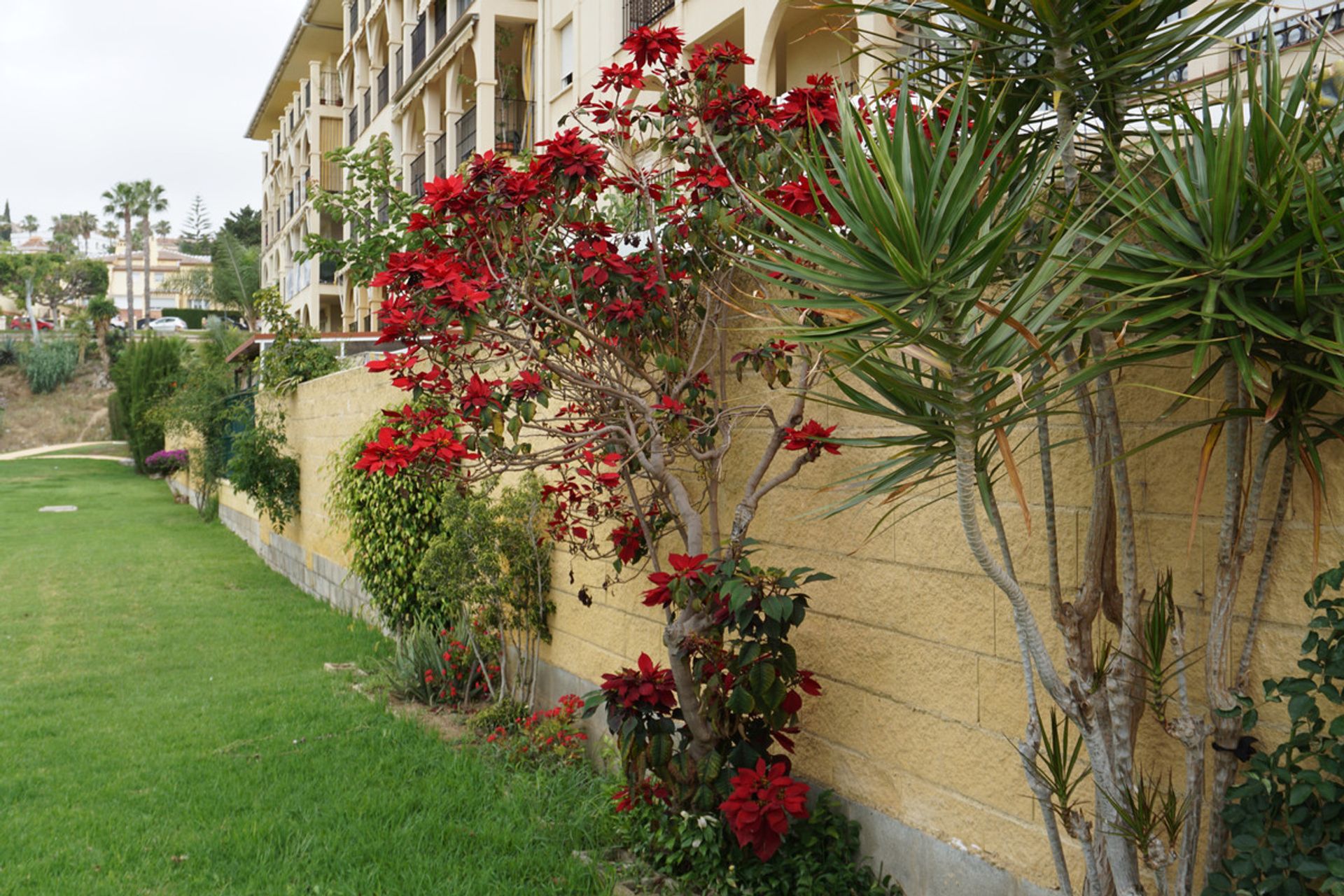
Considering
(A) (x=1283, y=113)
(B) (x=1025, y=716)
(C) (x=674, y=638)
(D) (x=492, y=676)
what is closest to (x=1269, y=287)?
(A) (x=1283, y=113)

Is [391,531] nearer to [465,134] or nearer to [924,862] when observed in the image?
[924,862]

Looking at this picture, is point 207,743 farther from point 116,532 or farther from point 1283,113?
point 116,532

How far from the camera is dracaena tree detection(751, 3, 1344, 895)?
2379 mm

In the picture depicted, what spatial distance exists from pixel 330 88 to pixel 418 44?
498 inches

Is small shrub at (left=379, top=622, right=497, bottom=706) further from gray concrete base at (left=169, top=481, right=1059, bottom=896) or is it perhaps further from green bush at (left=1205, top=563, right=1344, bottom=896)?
green bush at (left=1205, top=563, right=1344, bottom=896)

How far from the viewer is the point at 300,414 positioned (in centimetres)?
1393

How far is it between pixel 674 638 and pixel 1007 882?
1593 mm

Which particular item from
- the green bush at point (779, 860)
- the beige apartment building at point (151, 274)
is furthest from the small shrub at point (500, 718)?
the beige apartment building at point (151, 274)

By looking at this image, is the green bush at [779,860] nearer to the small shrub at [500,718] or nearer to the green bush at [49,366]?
the small shrub at [500,718]

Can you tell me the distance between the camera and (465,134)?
2300cm

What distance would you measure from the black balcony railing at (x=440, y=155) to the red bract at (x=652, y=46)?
20.6m

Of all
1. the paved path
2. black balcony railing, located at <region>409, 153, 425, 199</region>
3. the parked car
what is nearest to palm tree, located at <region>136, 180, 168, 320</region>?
the parked car

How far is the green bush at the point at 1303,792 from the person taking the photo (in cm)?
249

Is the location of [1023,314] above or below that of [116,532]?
above
